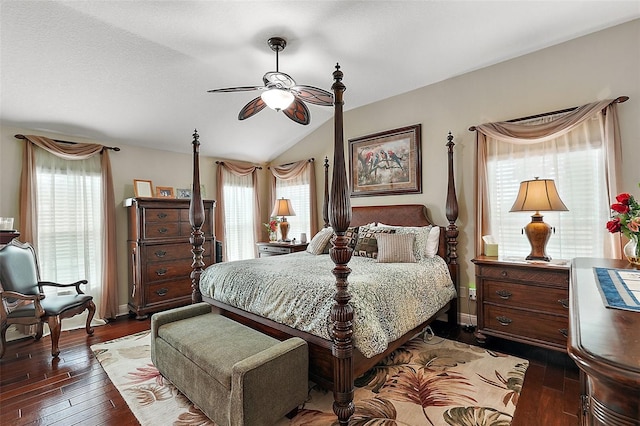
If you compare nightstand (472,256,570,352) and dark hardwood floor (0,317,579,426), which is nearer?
dark hardwood floor (0,317,579,426)

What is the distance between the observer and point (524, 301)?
9.02 ft

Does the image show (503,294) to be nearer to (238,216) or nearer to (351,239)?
(351,239)

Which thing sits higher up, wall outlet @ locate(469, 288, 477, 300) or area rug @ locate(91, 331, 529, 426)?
wall outlet @ locate(469, 288, 477, 300)

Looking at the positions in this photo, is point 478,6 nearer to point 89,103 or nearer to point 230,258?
point 89,103

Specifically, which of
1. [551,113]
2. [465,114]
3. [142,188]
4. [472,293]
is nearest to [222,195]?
[142,188]

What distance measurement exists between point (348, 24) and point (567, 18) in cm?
187

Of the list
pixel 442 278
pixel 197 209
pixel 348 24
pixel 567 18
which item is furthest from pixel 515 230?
pixel 197 209

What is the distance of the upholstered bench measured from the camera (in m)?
1.69

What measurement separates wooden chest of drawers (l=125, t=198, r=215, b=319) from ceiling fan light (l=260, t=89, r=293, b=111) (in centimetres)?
229

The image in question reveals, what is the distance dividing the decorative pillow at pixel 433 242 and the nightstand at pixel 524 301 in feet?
1.68

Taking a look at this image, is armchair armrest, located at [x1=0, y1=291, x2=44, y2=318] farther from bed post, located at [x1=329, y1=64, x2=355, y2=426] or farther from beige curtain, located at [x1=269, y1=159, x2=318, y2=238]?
beige curtain, located at [x1=269, y1=159, x2=318, y2=238]

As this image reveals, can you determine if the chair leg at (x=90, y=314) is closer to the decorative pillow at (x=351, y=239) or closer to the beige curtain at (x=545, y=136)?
the decorative pillow at (x=351, y=239)

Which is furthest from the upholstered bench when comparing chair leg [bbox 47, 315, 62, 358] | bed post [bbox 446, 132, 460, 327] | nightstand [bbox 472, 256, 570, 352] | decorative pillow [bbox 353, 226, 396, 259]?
bed post [bbox 446, 132, 460, 327]

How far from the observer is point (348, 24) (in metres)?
2.65
